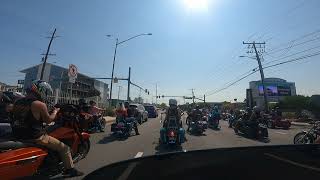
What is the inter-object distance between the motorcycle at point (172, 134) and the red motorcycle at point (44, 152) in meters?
5.31

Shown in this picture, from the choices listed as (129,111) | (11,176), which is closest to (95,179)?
(11,176)

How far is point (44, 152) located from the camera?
7.60 m

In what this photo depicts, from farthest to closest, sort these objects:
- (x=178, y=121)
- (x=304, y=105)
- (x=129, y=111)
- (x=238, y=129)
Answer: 1. (x=304, y=105)
2. (x=238, y=129)
3. (x=129, y=111)
4. (x=178, y=121)

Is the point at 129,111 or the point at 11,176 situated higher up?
the point at 129,111

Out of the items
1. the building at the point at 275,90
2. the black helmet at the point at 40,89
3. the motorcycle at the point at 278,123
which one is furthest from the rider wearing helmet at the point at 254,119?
the building at the point at 275,90

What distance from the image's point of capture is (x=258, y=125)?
70.3 feet

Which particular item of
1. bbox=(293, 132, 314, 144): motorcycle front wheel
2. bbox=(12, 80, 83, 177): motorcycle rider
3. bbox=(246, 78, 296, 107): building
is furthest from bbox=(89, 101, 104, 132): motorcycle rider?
bbox=(246, 78, 296, 107): building

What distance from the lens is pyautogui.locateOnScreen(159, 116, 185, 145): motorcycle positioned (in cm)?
1515

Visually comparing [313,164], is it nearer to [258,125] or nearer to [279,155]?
[279,155]

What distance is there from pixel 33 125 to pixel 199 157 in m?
5.59

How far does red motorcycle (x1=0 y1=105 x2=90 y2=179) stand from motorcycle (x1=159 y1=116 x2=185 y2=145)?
531 centimetres

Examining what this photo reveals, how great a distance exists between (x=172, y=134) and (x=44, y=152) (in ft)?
26.2

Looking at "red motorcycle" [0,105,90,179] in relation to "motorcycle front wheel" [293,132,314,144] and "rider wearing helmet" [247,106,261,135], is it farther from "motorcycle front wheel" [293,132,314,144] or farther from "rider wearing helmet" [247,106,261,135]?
"rider wearing helmet" [247,106,261,135]

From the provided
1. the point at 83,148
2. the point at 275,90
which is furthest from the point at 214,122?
the point at 275,90
